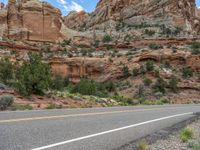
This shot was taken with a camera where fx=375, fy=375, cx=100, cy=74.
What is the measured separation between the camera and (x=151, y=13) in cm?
10362

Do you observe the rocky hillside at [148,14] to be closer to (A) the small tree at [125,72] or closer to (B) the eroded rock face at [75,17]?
(B) the eroded rock face at [75,17]

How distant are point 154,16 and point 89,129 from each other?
9602 cm

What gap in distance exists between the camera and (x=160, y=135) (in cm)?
909

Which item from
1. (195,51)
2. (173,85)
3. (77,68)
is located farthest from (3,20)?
(173,85)

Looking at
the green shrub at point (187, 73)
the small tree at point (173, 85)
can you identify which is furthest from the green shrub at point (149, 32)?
the small tree at point (173, 85)

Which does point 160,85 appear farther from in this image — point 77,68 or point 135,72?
point 77,68

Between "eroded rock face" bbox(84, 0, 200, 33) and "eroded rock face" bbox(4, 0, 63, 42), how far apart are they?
22.0 metres

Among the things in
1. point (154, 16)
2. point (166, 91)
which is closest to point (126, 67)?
point (166, 91)

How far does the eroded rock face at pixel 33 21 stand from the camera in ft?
283

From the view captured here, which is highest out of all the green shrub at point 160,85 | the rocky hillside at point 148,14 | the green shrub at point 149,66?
the rocky hillside at point 148,14

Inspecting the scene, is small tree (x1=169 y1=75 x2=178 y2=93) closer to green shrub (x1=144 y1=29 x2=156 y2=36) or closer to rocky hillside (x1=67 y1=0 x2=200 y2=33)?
green shrub (x1=144 y1=29 x2=156 y2=36)

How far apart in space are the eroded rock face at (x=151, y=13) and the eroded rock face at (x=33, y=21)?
22.0 m

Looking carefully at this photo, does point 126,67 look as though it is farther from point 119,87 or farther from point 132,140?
point 132,140

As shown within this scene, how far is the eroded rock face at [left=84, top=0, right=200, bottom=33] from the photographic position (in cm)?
10144
